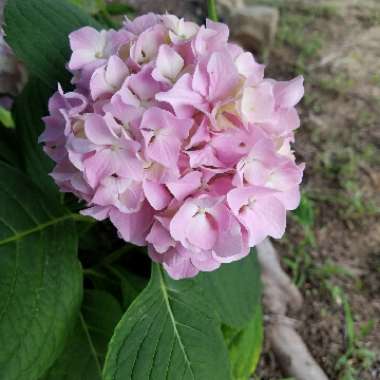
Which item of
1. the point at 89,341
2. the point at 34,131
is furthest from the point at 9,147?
the point at 89,341

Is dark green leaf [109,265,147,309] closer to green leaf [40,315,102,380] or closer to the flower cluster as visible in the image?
green leaf [40,315,102,380]

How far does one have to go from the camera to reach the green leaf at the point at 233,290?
114 centimetres

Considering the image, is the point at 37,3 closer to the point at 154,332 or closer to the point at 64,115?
the point at 64,115

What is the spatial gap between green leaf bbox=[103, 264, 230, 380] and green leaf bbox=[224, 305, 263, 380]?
0.37m

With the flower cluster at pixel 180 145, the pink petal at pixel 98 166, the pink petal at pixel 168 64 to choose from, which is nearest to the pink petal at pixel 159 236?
the flower cluster at pixel 180 145

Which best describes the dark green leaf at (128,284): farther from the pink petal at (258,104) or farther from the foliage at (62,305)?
the pink petal at (258,104)

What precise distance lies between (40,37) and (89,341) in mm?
586

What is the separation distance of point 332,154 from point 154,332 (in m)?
1.55

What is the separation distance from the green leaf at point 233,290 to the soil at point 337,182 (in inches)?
15.7

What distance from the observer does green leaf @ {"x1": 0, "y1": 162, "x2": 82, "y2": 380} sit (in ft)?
2.81

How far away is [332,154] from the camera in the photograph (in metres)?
2.26

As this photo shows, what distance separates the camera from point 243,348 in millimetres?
1329

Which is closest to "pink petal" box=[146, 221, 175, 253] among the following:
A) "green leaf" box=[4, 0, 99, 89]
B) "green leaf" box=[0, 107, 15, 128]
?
"green leaf" box=[4, 0, 99, 89]

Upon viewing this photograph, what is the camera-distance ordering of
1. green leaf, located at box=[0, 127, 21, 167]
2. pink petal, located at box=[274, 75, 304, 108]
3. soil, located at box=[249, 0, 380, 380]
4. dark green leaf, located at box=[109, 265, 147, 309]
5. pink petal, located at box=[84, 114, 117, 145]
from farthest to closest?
soil, located at box=[249, 0, 380, 380] → green leaf, located at box=[0, 127, 21, 167] → dark green leaf, located at box=[109, 265, 147, 309] → pink petal, located at box=[274, 75, 304, 108] → pink petal, located at box=[84, 114, 117, 145]
